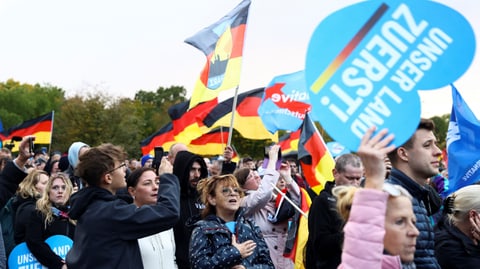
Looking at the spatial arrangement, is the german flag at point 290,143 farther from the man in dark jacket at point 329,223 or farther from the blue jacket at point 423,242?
the blue jacket at point 423,242

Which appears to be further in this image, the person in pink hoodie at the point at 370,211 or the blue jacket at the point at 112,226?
the blue jacket at the point at 112,226

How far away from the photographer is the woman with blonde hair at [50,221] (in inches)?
257

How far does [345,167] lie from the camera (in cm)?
590

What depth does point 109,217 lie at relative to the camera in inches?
171

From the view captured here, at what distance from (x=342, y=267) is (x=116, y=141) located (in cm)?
5384

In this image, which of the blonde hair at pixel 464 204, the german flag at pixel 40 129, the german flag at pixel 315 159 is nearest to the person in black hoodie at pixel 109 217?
the blonde hair at pixel 464 204

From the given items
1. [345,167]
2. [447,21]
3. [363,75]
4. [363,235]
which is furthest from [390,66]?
[345,167]

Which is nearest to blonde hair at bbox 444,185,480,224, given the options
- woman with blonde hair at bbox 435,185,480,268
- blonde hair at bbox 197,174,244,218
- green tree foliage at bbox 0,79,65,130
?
woman with blonde hair at bbox 435,185,480,268

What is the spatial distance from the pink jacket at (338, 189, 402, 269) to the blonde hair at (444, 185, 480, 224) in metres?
2.03

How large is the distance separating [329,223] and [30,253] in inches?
114

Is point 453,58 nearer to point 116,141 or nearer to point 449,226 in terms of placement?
point 449,226

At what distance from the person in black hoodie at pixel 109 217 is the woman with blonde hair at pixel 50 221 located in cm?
209

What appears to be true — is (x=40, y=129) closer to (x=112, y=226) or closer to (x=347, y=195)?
(x=112, y=226)

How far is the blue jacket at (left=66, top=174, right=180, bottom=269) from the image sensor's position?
4.32 meters
